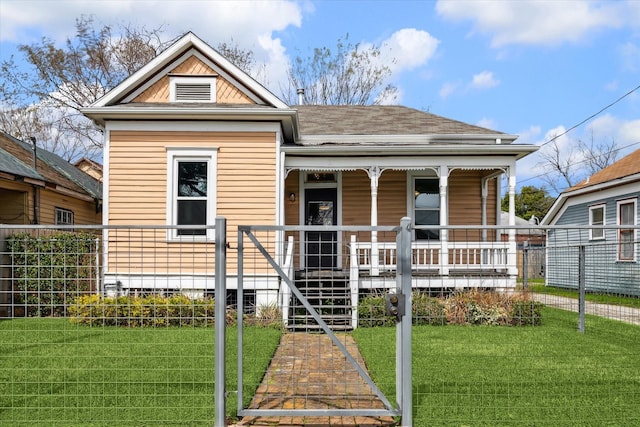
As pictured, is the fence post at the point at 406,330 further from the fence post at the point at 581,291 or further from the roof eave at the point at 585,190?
the roof eave at the point at 585,190

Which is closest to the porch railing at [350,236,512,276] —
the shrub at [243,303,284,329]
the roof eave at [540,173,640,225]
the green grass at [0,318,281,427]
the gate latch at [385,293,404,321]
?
the gate latch at [385,293,404,321]

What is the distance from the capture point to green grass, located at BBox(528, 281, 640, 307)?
5.10m

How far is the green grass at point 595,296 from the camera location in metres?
5.10

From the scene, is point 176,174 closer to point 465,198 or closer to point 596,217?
point 465,198

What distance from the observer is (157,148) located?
11.1 metres

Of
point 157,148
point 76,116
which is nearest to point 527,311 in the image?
point 157,148

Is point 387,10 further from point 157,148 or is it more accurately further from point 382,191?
point 157,148

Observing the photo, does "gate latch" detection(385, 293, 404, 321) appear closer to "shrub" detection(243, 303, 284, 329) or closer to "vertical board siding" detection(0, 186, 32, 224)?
"shrub" detection(243, 303, 284, 329)

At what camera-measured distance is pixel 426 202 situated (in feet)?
45.1

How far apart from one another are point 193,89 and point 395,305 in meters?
9.30

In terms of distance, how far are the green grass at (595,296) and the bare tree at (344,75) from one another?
76.3 ft

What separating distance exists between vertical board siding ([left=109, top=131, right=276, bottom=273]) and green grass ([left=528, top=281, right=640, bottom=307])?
6.33 meters

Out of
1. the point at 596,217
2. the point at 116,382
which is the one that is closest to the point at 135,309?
the point at 116,382

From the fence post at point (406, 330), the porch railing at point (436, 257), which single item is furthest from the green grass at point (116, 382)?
the porch railing at point (436, 257)
